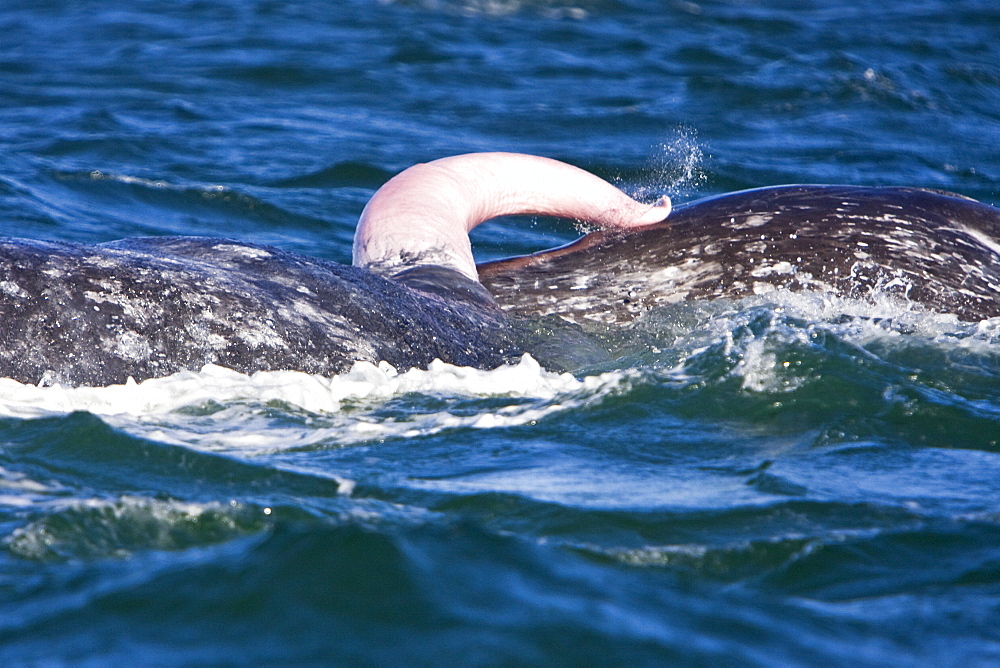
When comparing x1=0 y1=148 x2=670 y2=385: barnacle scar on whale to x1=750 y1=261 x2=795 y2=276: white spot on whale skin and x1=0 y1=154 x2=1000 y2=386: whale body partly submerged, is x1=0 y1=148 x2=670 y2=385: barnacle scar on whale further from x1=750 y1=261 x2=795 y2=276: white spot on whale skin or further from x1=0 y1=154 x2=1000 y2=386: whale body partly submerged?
x1=750 y1=261 x2=795 y2=276: white spot on whale skin

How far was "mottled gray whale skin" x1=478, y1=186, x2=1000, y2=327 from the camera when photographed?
5.81 meters

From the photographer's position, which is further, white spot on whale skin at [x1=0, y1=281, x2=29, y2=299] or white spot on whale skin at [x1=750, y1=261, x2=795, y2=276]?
white spot on whale skin at [x1=750, y1=261, x2=795, y2=276]

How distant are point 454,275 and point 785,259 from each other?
1699 mm

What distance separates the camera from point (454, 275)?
221 inches

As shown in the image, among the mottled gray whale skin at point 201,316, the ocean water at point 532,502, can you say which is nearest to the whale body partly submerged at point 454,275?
the mottled gray whale skin at point 201,316

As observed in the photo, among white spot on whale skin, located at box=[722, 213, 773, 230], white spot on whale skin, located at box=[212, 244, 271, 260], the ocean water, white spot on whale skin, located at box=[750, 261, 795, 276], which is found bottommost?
the ocean water

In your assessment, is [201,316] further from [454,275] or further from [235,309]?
[454,275]

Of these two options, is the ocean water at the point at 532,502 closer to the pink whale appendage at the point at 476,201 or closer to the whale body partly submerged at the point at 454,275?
the whale body partly submerged at the point at 454,275

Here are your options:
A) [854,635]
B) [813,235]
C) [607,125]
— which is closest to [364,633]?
[854,635]

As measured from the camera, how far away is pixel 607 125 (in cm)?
1165

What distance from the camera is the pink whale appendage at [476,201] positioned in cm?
596

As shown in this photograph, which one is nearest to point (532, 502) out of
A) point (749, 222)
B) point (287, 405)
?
point (287, 405)

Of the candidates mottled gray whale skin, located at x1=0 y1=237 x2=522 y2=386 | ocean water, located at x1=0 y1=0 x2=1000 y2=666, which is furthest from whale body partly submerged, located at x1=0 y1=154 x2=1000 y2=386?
ocean water, located at x1=0 y1=0 x2=1000 y2=666

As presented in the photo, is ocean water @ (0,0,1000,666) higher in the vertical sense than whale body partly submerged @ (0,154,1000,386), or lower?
lower
